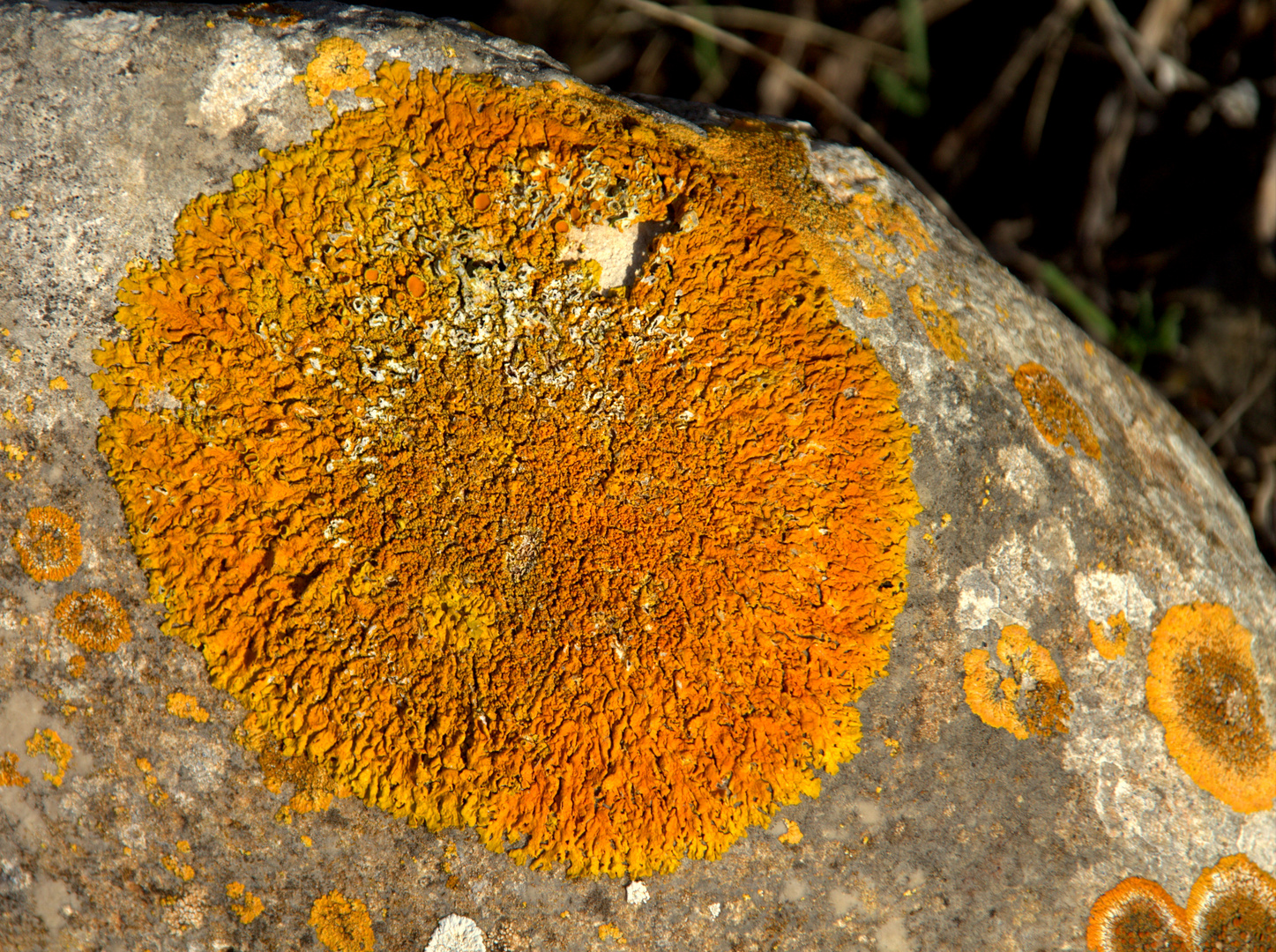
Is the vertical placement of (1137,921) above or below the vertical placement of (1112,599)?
below

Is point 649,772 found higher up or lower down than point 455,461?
lower down

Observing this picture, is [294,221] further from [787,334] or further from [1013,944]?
[1013,944]

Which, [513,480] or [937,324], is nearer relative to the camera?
[513,480]

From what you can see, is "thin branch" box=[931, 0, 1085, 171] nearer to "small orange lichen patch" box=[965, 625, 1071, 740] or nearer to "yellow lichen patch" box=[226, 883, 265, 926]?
"small orange lichen patch" box=[965, 625, 1071, 740]

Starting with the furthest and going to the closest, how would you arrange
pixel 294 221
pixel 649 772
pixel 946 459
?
1. pixel 946 459
2. pixel 294 221
3. pixel 649 772

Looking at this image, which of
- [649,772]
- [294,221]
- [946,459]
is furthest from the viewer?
[946,459]

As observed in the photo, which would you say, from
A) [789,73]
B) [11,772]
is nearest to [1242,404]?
[789,73]

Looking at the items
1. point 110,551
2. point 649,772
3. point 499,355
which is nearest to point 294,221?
point 499,355

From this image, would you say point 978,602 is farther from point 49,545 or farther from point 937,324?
point 49,545
